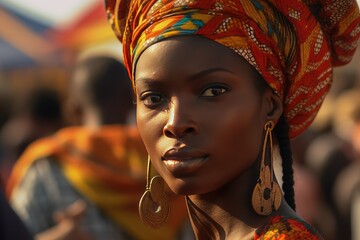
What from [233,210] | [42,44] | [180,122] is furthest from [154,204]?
[42,44]

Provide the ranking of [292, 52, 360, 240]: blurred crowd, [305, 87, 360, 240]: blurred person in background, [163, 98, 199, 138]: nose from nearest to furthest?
[163, 98, 199, 138]: nose < [292, 52, 360, 240]: blurred crowd < [305, 87, 360, 240]: blurred person in background

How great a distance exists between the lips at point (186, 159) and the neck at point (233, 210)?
167 millimetres

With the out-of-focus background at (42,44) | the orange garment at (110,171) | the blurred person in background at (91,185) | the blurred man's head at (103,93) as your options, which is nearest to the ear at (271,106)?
the blurred person in background at (91,185)

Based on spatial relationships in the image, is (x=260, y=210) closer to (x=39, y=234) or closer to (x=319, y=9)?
(x=319, y=9)

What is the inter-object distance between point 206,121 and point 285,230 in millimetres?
359

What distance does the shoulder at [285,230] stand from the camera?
2764mm

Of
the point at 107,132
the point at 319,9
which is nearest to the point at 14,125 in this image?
the point at 107,132

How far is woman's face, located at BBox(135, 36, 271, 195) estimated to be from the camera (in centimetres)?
273

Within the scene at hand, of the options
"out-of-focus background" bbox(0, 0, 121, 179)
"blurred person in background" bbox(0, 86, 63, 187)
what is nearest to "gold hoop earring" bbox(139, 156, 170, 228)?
"blurred person in background" bbox(0, 86, 63, 187)

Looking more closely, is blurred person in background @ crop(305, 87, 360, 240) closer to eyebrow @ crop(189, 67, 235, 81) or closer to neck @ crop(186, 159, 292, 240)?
neck @ crop(186, 159, 292, 240)

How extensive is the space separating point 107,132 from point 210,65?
132 inches

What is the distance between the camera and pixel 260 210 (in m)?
2.82

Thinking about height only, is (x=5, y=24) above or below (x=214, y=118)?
below

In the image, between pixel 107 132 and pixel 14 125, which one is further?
pixel 14 125
